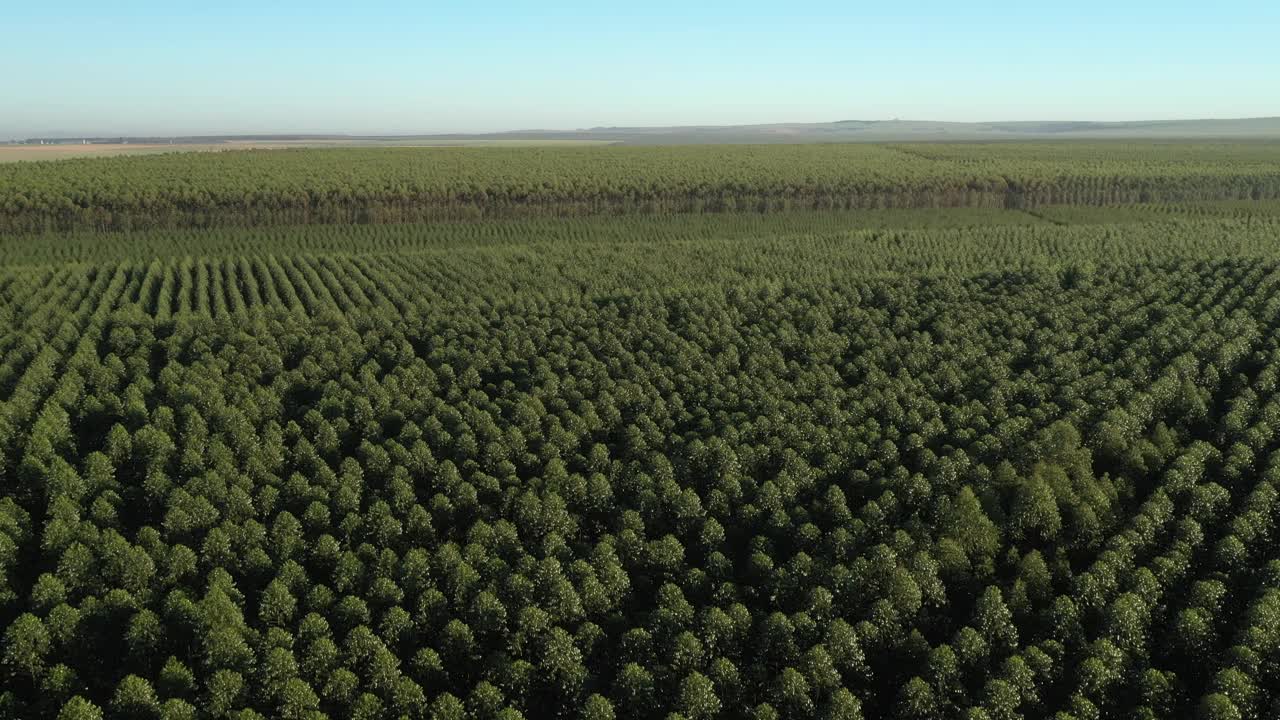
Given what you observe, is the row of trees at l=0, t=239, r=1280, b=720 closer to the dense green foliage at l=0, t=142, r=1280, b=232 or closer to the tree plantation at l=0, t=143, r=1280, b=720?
the tree plantation at l=0, t=143, r=1280, b=720

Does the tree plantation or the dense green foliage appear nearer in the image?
the tree plantation

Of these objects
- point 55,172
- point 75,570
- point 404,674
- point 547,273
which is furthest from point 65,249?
point 404,674

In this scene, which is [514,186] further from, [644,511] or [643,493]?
[644,511]

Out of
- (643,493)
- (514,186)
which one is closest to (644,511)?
(643,493)

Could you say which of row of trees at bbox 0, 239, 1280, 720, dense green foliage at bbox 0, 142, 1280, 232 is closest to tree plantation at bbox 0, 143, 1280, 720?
row of trees at bbox 0, 239, 1280, 720

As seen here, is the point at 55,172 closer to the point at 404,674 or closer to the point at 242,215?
the point at 242,215

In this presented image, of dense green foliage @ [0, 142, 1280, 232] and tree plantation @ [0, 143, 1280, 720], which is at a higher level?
dense green foliage @ [0, 142, 1280, 232]
